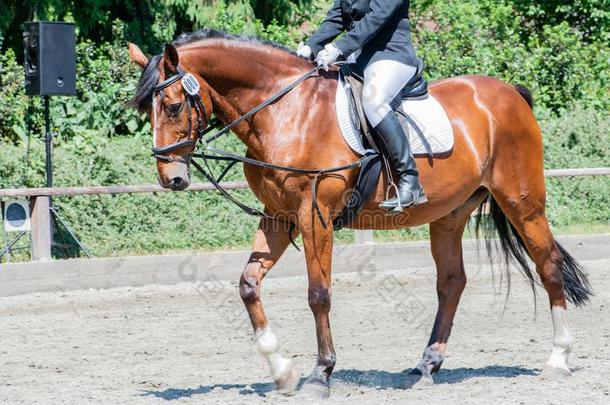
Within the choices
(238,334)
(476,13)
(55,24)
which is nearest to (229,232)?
(55,24)

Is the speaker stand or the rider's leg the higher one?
the rider's leg

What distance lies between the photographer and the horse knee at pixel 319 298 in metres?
5.66

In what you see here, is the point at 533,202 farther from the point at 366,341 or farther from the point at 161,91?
the point at 161,91

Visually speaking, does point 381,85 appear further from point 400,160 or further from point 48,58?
point 48,58

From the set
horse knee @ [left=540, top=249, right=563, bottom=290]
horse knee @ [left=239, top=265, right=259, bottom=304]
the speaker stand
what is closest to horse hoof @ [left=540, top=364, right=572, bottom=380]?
horse knee @ [left=540, top=249, right=563, bottom=290]

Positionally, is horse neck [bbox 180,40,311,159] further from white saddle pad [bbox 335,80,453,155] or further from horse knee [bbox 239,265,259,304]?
horse knee [bbox 239,265,259,304]

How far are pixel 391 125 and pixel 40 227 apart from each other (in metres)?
4.98

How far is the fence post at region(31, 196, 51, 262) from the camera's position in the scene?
379 inches

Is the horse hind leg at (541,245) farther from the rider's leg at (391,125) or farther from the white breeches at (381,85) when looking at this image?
the white breeches at (381,85)

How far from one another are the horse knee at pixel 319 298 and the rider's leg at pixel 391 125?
0.62 m

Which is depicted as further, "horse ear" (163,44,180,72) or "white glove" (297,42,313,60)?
"white glove" (297,42,313,60)

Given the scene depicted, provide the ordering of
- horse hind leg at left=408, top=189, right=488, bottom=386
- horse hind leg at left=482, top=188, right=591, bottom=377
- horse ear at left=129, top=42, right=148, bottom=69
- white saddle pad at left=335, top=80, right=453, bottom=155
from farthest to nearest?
horse hind leg at left=408, top=189, right=488, bottom=386
horse hind leg at left=482, top=188, right=591, bottom=377
white saddle pad at left=335, top=80, right=453, bottom=155
horse ear at left=129, top=42, right=148, bottom=69

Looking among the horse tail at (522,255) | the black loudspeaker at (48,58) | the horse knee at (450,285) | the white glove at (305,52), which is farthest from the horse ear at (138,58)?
the black loudspeaker at (48,58)

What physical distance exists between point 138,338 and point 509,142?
312 cm
